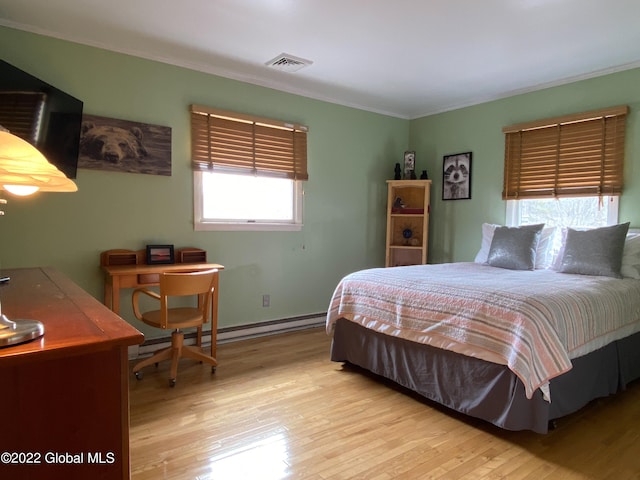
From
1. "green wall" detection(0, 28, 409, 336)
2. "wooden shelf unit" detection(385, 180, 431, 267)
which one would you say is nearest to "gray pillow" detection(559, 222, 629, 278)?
"wooden shelf unit" detection(385, 180, 431, 267)

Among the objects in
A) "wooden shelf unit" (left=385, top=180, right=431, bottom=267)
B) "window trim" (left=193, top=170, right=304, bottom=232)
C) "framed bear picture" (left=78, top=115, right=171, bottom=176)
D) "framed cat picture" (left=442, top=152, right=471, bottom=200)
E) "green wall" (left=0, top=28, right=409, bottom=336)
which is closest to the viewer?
"green wall" (left=0, top=28, right=409, bottom=336)

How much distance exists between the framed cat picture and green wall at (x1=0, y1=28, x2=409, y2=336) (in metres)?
0.65

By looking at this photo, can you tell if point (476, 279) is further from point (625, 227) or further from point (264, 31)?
point (264, 31)

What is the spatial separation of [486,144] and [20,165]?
415cm

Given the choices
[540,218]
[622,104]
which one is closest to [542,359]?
[540,218]

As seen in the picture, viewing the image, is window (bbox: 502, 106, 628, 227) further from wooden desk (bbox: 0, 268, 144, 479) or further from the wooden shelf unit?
wooden desk (bbox: 0, 268, 144, 479)

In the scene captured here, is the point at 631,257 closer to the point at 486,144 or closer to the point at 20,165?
the point at 486,144

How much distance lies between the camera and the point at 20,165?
0.98 m

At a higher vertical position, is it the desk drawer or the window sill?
the window sill

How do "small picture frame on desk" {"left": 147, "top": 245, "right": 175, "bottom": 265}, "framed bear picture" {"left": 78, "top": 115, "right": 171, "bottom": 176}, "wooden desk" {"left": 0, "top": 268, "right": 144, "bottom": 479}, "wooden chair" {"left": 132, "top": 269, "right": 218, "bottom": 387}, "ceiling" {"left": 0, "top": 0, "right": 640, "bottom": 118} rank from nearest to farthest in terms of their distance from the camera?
1. "wooden desk" {"left": 0, "top": 268, "right": 144, "bottom": 479}
2. "ceiling" {"left": 0, "top": 0, "right": 640, "bottom": 118}
3. "wooden chair" {"left": 132, "top": 269, "right": 218, "bottom": 387}
4. "framed bear picture" {"left": 78, "top": 115, "right": 171, "bottom": 176}
5. "small picture frame on desk" {"left": 147, "top": 245, "right": 175, "bottom": 265}

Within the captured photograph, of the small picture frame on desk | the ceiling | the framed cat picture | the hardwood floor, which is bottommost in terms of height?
the hardwood floor

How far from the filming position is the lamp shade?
95cm

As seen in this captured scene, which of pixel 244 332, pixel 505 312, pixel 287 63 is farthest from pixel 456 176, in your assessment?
pixel 244 332

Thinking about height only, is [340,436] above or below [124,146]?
below
